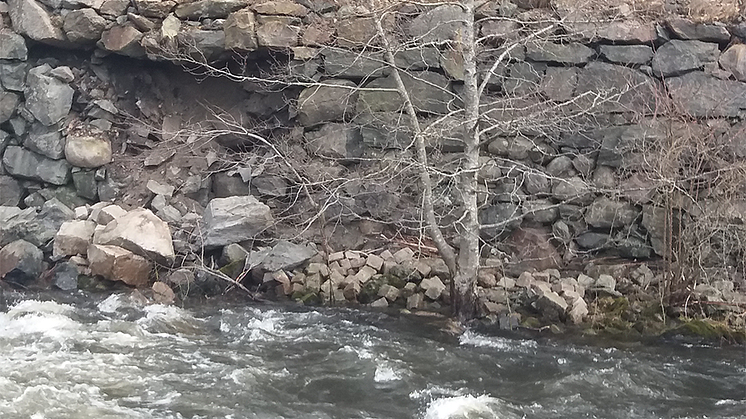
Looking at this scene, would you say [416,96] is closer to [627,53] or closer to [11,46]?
[627,53]

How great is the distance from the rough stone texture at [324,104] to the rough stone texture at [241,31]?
1.00 m

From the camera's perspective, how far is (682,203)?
7.98 meters

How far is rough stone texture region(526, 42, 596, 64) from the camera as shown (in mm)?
9133

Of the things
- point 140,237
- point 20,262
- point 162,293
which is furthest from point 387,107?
point 20,262

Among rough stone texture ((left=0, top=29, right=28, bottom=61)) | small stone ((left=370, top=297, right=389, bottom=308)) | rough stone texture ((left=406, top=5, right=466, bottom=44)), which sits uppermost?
rough stone texture ((left=406, top=5, right=466, bottom=44))

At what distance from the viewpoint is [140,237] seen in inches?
349

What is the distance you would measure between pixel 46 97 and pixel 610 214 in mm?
7878

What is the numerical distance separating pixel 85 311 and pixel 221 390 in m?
2.85

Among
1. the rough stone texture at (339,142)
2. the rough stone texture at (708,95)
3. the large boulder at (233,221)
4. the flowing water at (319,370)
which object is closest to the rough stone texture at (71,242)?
the flowing water at (319,370)

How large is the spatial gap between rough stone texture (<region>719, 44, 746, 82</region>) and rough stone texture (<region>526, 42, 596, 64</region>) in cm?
155

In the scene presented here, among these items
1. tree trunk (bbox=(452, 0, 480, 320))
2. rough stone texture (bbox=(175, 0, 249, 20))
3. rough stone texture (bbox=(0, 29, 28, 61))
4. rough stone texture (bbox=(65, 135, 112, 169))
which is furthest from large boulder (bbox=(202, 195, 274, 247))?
rough stone texture (bbox=(0, 29, 28, 61))

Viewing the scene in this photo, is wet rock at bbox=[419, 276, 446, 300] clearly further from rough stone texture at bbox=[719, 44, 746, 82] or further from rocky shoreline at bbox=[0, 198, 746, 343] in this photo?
rough stone texture at bbox=[719, 44, 746, 82]

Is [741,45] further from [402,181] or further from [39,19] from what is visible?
[39,19]

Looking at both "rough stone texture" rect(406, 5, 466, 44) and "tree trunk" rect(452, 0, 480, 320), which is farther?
"rough stone texture" rect(406, 5, 466, 44)
